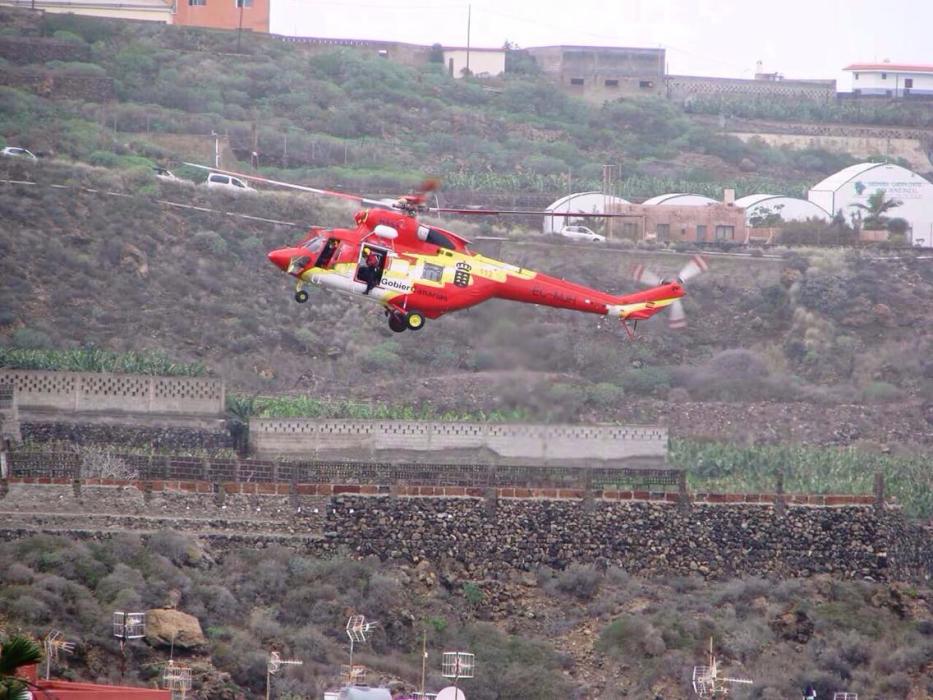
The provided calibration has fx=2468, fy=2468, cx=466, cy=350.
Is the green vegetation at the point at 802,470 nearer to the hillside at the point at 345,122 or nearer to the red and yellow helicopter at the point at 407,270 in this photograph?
the red and yellow helicopter at the point at 407,270

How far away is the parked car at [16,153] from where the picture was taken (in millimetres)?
58594

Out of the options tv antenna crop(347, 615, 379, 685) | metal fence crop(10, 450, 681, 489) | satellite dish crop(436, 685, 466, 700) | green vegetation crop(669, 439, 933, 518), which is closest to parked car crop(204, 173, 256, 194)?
green vegetation crop(669, 439, 933, 518)

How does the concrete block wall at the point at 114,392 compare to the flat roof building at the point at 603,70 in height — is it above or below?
below

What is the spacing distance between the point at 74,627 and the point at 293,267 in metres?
5.82

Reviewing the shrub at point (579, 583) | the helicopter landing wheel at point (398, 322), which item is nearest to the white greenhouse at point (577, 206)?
the shrub at point (579, 583)

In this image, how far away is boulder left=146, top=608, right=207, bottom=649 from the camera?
34406 millimetres

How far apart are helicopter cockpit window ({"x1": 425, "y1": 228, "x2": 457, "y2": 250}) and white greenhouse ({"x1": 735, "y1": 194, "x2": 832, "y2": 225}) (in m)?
32.0

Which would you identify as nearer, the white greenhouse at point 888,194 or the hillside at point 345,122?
the hillside at point 345,122

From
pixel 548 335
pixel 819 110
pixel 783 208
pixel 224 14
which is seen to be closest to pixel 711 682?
pixel 548 335

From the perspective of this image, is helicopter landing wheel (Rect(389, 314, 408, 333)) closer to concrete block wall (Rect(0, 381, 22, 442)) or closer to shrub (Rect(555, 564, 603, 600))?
shrub (Rect(555, 564, 603, 600))

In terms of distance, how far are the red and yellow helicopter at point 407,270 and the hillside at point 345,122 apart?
2835 cm

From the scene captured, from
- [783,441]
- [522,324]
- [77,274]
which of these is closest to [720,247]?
[783,441]

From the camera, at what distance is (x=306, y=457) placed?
44.7 meters

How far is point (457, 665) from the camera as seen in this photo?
34312mm
